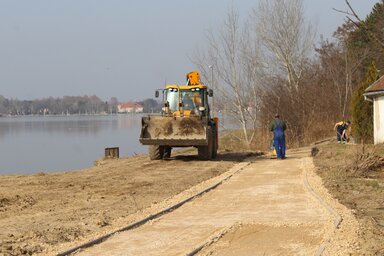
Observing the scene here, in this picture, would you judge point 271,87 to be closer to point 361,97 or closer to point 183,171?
point 361,97

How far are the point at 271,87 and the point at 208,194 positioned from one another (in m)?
27.6

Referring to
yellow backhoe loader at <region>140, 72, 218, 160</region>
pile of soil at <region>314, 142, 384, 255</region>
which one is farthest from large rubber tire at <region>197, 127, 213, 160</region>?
pile of soil at <region>314, 142, 384, 255</region>

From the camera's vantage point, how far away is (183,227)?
9594mm

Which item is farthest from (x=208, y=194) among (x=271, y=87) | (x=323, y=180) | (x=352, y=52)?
(x=352, y=52)

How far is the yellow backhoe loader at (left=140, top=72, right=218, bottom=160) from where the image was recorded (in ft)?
73.9

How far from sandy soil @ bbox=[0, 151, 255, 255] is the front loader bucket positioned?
1421 mm

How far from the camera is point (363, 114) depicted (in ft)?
101

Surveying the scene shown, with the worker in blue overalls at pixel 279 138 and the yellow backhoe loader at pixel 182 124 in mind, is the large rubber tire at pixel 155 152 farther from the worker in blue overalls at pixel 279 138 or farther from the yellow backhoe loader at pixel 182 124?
the worker in blue overalls at pixel 279 138

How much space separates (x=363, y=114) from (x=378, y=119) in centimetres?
310

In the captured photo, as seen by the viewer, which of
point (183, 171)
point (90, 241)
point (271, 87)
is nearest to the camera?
point (90, 241)

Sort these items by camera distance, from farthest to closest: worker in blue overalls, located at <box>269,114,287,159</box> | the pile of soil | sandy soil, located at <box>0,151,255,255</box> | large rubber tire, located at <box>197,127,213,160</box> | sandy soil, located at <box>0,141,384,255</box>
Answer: worker in blue overalls, located at <box>269,114,287,159</box> < large rubber tire, located at <box>197,127,213,160</box> < sandy soil, located at <box>0,151,255,255</box> < the pile of soil < sandy soil, located at <box>0,141,384,255</box>

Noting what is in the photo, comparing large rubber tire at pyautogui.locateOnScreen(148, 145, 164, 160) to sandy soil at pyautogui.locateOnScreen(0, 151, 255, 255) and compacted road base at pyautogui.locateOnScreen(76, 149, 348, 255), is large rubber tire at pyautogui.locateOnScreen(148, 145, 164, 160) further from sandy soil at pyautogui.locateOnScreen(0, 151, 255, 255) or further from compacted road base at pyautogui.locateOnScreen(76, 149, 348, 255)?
compacted road base at pyautogui.locateOnScreen(76, 149, 348, 255)

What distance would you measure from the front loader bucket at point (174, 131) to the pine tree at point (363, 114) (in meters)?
11.0

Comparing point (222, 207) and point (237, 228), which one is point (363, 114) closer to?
point (222, 207)
